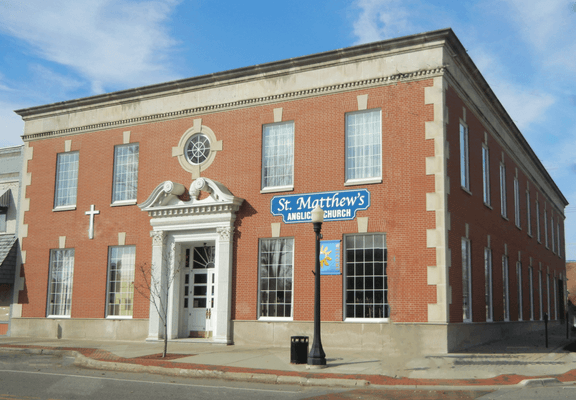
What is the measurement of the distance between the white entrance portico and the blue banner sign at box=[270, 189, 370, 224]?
1.61 metres

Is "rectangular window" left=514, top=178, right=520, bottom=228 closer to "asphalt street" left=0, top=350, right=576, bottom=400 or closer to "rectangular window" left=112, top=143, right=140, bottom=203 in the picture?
"asphalt street" left=0, top=350, right=576, bottom=400

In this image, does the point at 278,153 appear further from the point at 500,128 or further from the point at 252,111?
the point at 500,128

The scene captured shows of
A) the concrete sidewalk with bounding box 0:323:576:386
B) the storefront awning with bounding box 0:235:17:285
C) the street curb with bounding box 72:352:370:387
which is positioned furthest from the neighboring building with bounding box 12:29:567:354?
the street curb with bounding box 72:352:370:387

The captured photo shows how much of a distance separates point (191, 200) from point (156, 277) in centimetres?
303

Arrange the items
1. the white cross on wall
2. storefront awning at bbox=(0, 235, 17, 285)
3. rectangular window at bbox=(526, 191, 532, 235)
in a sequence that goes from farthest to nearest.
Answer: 1. rectangular window at bbox=(526, 191, 532, 235)
2. storefront awning at bbox=(0, 235, 17, 285)
3. the white cross on wall

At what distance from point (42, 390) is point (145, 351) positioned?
22.1 ft

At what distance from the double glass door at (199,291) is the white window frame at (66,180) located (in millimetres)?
6216

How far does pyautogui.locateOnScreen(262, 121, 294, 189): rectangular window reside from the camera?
20.3 meters

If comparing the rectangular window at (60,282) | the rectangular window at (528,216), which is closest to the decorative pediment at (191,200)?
the rectangular window at (60,282)

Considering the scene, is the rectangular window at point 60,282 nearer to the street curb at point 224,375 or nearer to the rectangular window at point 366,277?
the street curb at point 224,375

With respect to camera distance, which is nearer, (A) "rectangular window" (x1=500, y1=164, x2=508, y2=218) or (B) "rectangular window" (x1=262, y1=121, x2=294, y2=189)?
(B) "rectangular window" (x1=262, y1=121, x2=294, y2=189)

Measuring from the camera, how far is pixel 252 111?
21125 mm

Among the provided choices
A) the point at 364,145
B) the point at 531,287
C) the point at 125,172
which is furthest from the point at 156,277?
the point at 531,287

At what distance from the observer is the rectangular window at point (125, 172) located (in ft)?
75.9
